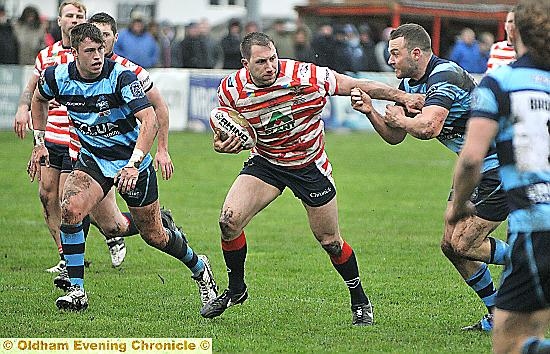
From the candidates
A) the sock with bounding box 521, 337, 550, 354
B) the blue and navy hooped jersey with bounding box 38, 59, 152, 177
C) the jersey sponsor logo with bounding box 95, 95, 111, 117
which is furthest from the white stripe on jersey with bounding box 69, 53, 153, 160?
the sock with bounding box 521, 337, 550, 354

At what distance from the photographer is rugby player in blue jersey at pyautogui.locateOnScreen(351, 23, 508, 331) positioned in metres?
7.28

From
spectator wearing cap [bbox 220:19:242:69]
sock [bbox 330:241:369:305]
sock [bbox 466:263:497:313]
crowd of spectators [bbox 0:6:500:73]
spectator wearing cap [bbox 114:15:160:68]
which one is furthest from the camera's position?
spectator wearing cap [bbox 220:19:242:69]

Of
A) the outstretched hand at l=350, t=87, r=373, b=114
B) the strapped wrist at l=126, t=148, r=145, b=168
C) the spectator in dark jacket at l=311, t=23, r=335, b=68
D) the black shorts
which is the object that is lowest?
the spectator in dark jacket at l=311, t=23, r=335, b=68

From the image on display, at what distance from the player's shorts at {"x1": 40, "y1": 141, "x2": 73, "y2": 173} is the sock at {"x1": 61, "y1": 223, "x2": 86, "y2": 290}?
142cm

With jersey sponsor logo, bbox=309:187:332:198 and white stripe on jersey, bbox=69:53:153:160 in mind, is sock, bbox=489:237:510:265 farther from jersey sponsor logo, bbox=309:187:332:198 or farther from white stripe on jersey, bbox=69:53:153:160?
white stripe on jersey, bbox=69:53:153:160

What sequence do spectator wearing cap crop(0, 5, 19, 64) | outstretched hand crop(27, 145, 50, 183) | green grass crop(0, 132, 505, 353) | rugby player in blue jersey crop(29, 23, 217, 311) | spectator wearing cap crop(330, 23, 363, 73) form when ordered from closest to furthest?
green grass crop(0, 132, 505, 353) → rugby player in blue jersey crop(29, 23, 217, 311) → outstretched hand crop(27, 145, 50, 183) → spectator wearing cap crop(0, 5, 19, 64) → spectator wearing cap crop(330, 23, 363, 73)

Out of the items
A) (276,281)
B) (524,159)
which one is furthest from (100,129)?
(524,159)

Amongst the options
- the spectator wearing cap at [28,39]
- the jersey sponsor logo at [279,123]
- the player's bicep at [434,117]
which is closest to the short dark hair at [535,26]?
the player's bicep at [434,117]

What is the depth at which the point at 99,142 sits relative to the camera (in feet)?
26.8

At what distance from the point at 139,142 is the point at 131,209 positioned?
56 centimetres

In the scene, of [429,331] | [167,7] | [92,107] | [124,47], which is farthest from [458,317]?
[167,7]

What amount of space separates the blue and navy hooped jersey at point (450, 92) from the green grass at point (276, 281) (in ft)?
4.15

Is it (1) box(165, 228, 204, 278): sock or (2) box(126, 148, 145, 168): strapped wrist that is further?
(1) box(165, 228, 204, 278): sock

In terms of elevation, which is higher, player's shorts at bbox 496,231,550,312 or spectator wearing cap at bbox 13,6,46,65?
player's shorts at bbox 496,231,550,312
